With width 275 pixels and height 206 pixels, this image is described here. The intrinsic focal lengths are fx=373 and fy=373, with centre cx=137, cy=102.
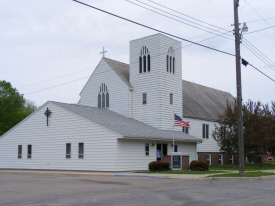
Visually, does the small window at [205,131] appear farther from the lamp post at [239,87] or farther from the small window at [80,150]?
the lamp post at [239,87]

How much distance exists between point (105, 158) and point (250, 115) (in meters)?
14.4

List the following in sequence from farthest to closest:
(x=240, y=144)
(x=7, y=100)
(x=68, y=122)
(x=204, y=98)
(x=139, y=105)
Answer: (x=7, y=100) → (x=204, y=98) → (x=139, y=105) → (x=68, y=122) → (x=240, y=144)

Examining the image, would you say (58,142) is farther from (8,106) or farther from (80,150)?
(8,106)

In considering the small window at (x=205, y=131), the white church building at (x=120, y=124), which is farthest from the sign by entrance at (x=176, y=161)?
the small window at (x=205, y=131)

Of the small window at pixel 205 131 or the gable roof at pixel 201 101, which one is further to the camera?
the small window at pixel 205 131

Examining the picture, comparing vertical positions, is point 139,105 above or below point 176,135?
above

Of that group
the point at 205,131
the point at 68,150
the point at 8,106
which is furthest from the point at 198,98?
the point at 8,106

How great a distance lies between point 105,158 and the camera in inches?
1095

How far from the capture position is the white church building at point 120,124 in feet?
93.8

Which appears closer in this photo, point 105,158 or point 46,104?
point 105,158

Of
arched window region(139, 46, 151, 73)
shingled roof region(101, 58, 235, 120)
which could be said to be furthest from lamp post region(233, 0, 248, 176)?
arched window region(139, 46, 151, 73)

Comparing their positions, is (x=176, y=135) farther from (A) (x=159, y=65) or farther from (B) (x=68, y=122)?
(B) (x=68, y=122)

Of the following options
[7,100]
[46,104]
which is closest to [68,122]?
[46,104]

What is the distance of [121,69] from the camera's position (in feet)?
128
